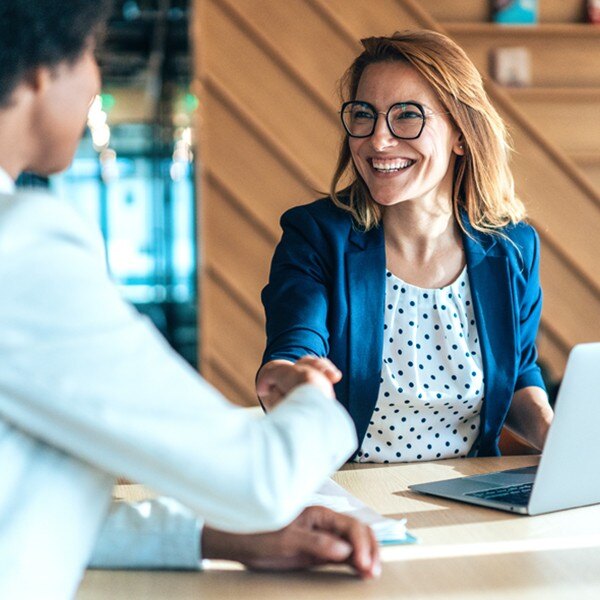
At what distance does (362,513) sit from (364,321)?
0.75 meters

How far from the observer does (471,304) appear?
2.18m

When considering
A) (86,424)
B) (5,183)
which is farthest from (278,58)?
(86,424)

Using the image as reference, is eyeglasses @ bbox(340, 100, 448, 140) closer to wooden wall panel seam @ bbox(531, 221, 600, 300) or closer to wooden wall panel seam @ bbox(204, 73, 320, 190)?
wooden wall panel seam @ bbox(204, 73, 320, 190)

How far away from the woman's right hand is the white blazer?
18 centimetres

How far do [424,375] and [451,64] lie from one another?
0.70m

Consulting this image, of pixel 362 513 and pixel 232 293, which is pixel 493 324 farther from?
pixel 232 293

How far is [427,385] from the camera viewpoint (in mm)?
2094

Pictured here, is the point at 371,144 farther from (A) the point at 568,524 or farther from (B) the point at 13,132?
(B) the point at 13,132

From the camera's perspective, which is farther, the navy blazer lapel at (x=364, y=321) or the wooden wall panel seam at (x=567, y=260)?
the wooden wall panel seam at (x=567, y=260)

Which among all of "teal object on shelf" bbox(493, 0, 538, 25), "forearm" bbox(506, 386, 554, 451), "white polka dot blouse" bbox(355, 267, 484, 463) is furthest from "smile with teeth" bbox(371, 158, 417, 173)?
"teal object on shelf" bbox(493, 0, 538, 25)

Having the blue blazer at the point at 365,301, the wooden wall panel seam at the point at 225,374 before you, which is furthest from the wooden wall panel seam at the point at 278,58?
the blue blazer at the point at 365,301

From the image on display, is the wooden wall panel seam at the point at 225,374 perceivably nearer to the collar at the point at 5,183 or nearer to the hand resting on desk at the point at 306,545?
the hand resting on desk at the point at 306,545

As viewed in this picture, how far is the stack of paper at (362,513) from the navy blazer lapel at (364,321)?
423 millimetres

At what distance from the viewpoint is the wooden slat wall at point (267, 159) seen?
4.33m
